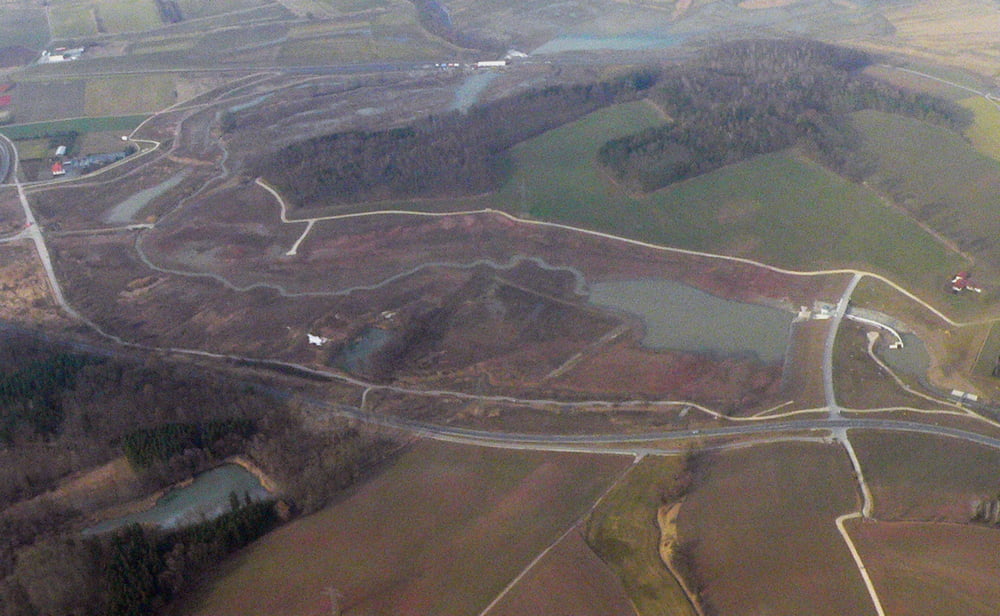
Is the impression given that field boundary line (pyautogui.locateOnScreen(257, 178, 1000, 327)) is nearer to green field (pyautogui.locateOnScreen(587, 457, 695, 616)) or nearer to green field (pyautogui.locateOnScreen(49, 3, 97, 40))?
green field (pyautogui.locateOnScreen(587, 457, 695, 616))

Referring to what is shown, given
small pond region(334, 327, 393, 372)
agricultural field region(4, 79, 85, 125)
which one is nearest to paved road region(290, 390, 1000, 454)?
small pond region(334, 327, 393, 372)

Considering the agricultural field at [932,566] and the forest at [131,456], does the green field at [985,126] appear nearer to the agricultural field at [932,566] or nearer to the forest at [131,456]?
the agricultural field at [932,566]

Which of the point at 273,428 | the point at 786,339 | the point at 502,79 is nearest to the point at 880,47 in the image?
the point at 502,79

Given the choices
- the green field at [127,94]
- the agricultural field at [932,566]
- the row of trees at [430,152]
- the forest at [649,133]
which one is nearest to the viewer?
the agricultural field at [932,566]

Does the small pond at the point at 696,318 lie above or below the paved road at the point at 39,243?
below

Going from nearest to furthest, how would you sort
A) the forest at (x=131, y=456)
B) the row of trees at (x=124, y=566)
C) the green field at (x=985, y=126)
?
the row of trees at (x=124, y=566), the forest at (x=131, y=456), the green field at (x=985, y=126)

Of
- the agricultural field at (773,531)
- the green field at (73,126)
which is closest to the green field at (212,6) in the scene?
the green field at (73,126)
